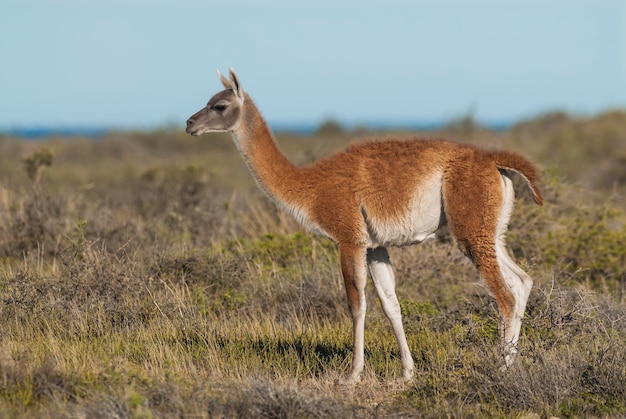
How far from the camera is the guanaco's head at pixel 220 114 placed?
25.3 feet

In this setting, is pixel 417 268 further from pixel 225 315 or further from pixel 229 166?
pixel 229 166

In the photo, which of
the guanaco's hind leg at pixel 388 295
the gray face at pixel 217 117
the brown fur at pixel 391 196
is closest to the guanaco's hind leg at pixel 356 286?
the brown fur at pixel 391 196

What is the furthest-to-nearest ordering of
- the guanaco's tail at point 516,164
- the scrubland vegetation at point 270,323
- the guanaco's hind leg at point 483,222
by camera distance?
the guanaco's tail at point 516,164, the guanaco's hind leg at point 483,222, the scrubland vegetation at point 270,323

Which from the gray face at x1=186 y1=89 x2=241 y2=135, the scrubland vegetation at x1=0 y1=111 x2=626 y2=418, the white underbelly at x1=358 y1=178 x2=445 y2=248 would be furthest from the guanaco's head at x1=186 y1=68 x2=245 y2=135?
the scrubland vegetation at x1=0 y1=111 x2=626 y2=418

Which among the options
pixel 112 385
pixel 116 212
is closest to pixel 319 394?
pixel 112 385

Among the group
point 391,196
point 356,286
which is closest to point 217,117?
point 391,196

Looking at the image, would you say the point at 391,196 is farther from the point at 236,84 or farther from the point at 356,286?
the point at 236,84

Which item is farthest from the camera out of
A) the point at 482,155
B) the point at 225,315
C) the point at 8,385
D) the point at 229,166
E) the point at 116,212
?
the point at 229,166

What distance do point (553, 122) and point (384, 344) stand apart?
2773 cm

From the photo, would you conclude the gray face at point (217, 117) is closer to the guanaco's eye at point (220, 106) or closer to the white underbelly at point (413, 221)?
the guanaco's eye at point (220, 106)

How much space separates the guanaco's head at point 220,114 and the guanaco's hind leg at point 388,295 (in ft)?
5.68

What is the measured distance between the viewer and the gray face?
7719mm

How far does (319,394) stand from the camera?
6.73 meters

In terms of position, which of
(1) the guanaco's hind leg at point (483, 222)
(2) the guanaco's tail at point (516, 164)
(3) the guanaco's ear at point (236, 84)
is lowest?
(1) the guanaco's hind leg at point (483, 222)
